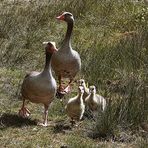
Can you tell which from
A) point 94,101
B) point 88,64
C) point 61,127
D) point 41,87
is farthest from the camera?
point 88,64

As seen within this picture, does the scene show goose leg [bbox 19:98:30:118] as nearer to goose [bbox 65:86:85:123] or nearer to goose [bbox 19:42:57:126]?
goose [bbox 19:42:57:126]

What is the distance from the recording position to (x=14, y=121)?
8.45m

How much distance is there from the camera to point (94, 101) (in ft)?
28.4

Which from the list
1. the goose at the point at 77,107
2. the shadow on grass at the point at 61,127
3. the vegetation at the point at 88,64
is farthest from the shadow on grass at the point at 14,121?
the goose at the point at 77,107

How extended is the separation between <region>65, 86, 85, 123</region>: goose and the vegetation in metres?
0.17

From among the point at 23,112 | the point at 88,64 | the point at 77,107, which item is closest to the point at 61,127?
the point at 77,107

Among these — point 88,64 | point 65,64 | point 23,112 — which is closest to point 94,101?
point 23,112

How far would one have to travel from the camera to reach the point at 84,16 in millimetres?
14609

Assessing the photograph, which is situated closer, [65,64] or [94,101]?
[94,101]

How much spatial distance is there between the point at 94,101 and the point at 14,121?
1191 millimetres

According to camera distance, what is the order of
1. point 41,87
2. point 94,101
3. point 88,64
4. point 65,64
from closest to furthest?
point 41,87, point 94,101, point 65,64, point 88,64

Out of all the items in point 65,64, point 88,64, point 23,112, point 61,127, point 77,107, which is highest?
point 65,64

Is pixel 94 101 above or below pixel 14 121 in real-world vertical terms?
above

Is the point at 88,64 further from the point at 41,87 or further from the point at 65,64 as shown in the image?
the point at 41,87
